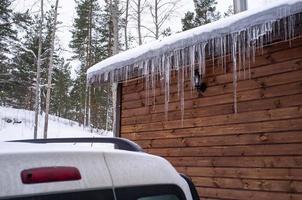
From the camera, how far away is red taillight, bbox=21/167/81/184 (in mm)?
1293

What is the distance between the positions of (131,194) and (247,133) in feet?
15.8

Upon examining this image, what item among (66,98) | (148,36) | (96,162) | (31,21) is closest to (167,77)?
(96,162)

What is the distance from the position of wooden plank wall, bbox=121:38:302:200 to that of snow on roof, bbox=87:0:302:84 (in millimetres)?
723

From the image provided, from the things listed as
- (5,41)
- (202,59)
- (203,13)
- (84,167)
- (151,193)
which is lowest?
(151,193)

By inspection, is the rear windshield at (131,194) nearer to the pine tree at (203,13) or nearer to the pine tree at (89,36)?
the pine tree at (203,13)

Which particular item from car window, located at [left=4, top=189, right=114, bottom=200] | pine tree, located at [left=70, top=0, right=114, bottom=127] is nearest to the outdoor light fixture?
car window, located at [left=4, top=189, right=114, bottom=200]

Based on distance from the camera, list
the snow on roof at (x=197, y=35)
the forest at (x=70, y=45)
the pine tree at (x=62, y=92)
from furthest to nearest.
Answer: the pine tree at (x=62, y=92) < the forest at (x=70, y=45) < the snow on roof at (x=197, y=35)

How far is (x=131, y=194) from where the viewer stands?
1543 millimetres

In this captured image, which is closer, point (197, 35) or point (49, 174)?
point (49, 174)

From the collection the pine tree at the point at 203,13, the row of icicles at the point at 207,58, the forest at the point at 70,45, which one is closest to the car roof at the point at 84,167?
the row of icicles at the point at 207,58

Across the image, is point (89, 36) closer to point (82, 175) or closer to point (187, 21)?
point (187, 21)

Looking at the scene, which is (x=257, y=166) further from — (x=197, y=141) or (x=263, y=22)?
(x=263, y=22)

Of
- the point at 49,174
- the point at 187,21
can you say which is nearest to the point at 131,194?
the point at 49,174

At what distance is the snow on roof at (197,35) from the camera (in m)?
5.09
